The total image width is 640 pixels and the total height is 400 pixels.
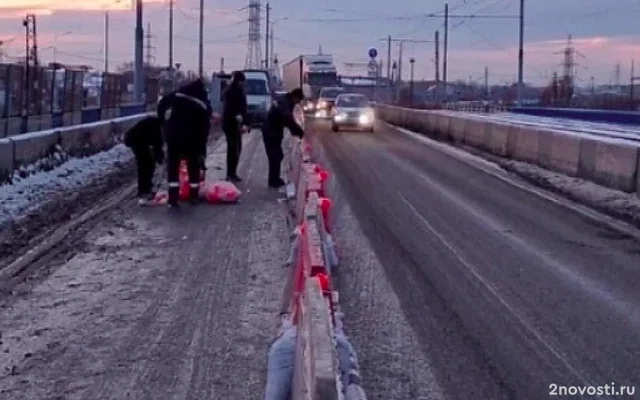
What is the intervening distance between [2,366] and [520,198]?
1475cm

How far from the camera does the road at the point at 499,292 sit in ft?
28.6

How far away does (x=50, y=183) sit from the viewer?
22875 mm

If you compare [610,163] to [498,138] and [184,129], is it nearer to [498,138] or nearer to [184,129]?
[184,129]

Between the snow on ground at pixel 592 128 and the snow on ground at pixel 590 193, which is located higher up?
the snow on ground at pixel 592 128

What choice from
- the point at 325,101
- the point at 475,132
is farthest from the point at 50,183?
the point at 325,101

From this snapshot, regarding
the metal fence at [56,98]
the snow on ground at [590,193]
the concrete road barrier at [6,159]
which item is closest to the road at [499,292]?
the snow on ground at [590,193]

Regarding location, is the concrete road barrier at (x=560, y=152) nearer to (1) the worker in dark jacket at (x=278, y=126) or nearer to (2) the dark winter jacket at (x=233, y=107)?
(1) the worker in dark jacket at (x=278, y=126)

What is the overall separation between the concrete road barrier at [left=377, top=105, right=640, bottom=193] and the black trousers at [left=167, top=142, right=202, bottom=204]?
774cm

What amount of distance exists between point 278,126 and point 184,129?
13.6 feet

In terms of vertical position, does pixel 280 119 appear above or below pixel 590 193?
above

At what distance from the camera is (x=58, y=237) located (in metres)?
16.3

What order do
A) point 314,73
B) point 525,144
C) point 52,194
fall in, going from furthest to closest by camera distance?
point 314,73 < point 525,144 < point 52,194

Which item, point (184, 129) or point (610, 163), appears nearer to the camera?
point (184, 129)
